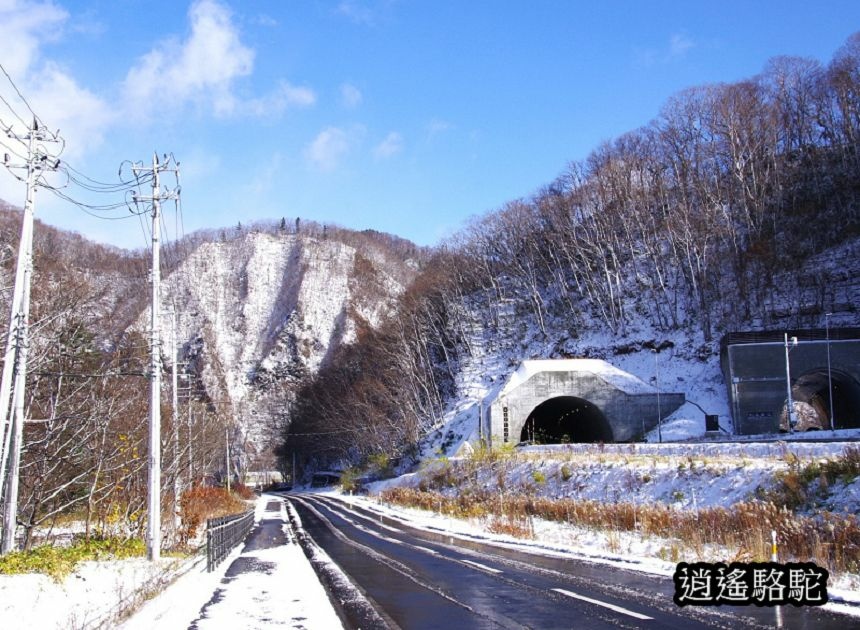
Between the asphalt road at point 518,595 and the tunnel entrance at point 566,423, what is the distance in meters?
33.0

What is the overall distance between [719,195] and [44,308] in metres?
64.7

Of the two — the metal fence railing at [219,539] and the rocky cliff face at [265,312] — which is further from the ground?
the rocky cliff face at [265,312]

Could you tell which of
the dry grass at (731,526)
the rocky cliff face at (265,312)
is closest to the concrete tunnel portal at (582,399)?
the dry grass at (731,526)

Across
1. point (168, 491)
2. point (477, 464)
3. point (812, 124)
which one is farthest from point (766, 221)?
point (168, 491)

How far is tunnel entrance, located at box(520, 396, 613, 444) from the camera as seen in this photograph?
167 feet

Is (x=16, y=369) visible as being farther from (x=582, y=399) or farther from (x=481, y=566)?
(x=582, y=399)

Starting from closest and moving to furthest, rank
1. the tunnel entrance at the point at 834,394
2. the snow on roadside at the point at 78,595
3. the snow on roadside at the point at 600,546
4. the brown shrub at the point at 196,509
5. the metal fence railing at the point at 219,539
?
the snow on roadside at the point at 78,595
the snow on roadside at the point at 600,546
the metal fence railing at the point at 219,539
the brown shrub at the point at 196,509
the tunnel entrance at the point at 834,394

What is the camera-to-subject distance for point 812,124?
241 feet

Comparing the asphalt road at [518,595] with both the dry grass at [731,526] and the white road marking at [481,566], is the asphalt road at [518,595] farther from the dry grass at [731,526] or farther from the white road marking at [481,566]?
the dry grass at [731,526]

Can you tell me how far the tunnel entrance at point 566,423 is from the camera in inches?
2003

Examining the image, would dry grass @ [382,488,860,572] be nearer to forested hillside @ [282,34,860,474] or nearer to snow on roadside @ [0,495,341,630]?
snow on roadside @ [0,495,341,630]

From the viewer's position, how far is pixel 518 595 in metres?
10.8

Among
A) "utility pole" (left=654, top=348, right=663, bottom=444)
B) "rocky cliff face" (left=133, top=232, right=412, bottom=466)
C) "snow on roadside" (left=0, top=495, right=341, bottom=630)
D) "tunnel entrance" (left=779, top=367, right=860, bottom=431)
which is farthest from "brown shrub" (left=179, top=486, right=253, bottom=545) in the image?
"rocky cliff face" (left=133, top=232, right=412, bottom=466)

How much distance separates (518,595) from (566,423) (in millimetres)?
49670
